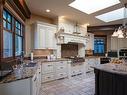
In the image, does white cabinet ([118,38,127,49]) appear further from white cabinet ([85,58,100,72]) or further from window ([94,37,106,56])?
white cabinet ([85,58,100,72])

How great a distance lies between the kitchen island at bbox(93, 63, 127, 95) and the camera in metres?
2.68

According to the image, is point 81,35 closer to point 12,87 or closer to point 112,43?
point 112,43

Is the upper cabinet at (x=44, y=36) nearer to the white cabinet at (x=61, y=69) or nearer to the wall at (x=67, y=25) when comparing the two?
the wall at (x=67, y=25)

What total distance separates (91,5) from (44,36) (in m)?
2.15

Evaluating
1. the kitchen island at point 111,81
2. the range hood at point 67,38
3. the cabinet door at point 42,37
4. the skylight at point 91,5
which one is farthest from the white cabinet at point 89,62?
the kitchen island at point 111,81

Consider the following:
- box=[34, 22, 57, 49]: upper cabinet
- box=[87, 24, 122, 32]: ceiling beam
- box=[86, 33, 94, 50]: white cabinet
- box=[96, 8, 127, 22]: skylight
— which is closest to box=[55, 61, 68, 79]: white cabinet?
box=[34, 22, 57, 49]: upper cabinet

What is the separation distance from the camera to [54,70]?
16.3 feet

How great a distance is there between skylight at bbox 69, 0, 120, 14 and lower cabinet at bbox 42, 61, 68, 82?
223 cm

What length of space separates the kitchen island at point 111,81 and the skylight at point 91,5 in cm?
222

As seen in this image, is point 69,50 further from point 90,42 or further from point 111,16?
point 111,16

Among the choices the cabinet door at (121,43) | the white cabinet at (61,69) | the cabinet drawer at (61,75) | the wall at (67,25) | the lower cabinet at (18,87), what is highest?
the wall at (67,25)

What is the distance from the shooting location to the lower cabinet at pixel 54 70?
4.67m

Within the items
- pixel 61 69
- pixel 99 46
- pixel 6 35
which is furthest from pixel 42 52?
pixel 99 46

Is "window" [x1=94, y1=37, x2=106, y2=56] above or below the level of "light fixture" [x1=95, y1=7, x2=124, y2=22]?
below
